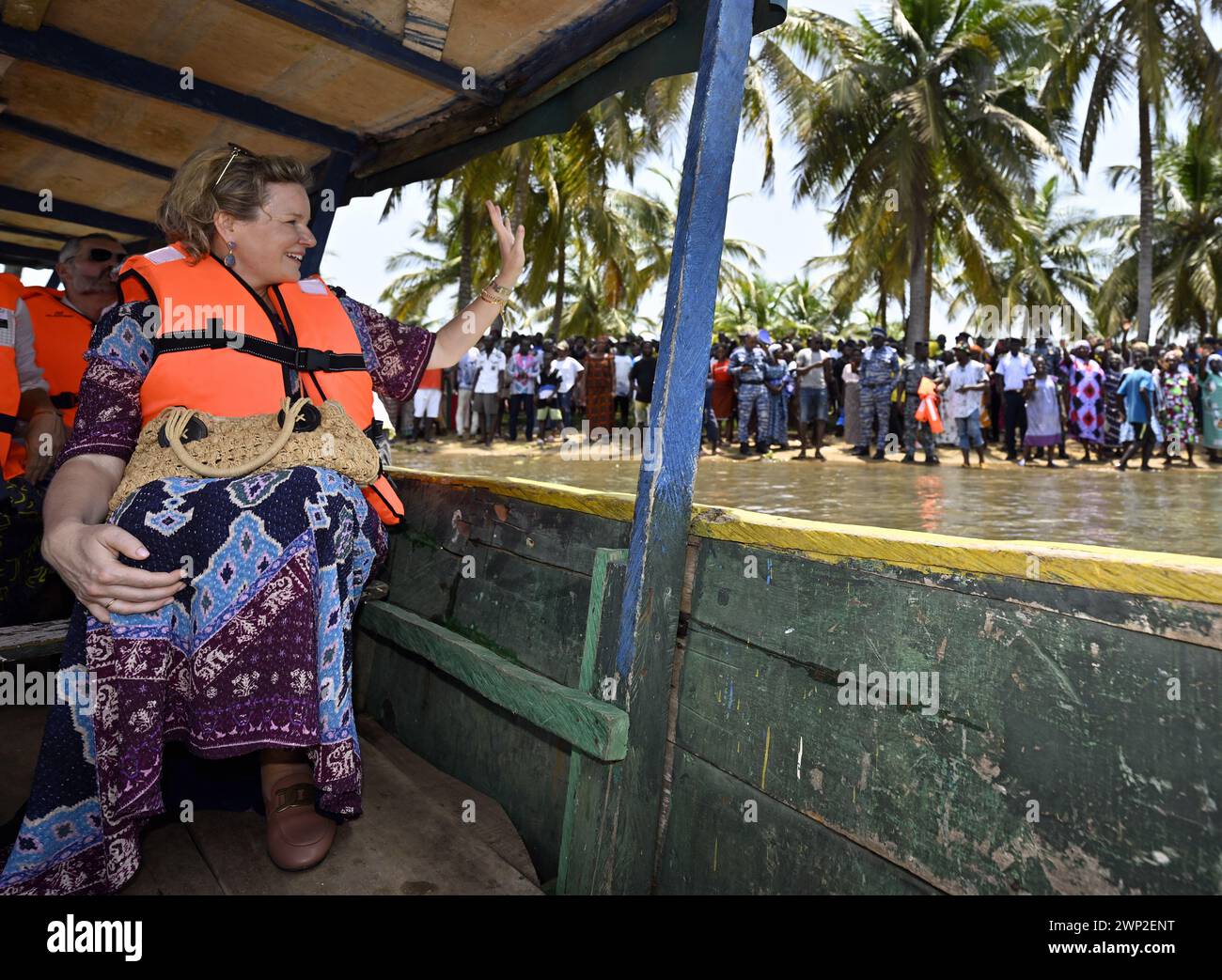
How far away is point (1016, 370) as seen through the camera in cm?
1254

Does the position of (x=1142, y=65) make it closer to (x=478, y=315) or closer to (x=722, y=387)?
(x=722, y=387)

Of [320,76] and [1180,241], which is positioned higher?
[1180,241]

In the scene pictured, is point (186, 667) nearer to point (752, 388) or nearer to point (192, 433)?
point (192, 433)

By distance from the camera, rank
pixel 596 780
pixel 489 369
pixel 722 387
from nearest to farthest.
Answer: pixel 596 780, pixel 722 387, pixel 489 369

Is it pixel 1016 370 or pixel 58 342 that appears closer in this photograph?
pixel 58 342

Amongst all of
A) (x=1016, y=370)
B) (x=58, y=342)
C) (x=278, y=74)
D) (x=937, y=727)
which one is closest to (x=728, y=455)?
(x=1016, y=370)

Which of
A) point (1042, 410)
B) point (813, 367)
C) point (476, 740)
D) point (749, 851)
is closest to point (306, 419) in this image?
point (476, 740)

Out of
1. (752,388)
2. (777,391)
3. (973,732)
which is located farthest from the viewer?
(777,391)

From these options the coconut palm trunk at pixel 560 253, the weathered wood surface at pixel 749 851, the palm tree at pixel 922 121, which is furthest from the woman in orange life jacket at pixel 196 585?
the palm tree at pixel 922 121

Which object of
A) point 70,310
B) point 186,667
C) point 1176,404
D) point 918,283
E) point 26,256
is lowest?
point 186,667

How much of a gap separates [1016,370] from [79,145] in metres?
12.2

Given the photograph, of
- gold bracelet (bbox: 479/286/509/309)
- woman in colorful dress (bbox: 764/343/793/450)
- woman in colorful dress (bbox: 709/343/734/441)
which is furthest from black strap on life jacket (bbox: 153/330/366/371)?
woman in colorful dress (bbox: 709/343/734/441)

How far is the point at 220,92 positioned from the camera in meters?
2.90

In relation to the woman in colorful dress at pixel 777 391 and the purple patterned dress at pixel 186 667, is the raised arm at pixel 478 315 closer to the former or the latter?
the purple patterned dress at pixel 186 667
